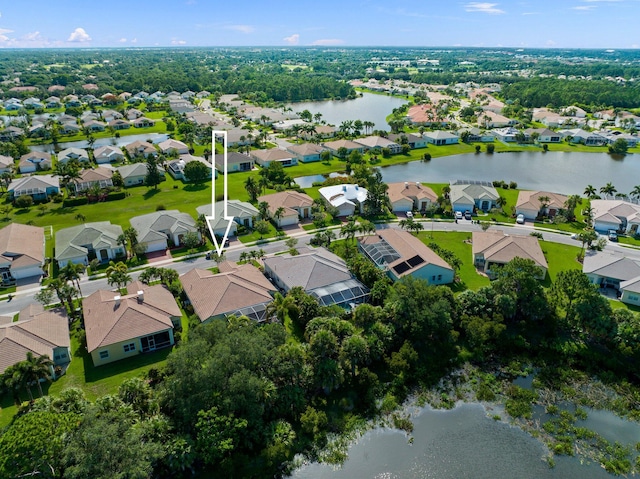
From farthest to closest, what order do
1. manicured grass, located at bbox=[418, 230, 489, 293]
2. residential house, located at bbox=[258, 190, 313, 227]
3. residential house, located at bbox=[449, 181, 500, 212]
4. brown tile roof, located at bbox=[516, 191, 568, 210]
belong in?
residential house, located at bbox=[449, 181, 500, 212] < brown tile roof, located at bbox=[516, 191, 568, 210] < residential house, located at bbox=[258, 190, 313, 227] < manicured grass, located at bbox=[418, 230, 489, 293]

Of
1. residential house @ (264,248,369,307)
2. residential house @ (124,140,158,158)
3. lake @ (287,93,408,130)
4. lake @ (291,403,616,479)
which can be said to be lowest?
lake @ (291,403,616,479)

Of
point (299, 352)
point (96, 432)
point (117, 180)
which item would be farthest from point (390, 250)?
point (117, 180)

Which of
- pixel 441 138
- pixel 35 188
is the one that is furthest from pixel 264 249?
pixel 441 138

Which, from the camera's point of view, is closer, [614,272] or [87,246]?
[614,272]

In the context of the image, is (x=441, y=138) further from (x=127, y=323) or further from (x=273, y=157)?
(x=127, y=323)

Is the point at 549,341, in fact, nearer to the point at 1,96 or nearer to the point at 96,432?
the point at 96,432

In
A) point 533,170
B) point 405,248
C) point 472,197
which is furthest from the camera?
point 533,170

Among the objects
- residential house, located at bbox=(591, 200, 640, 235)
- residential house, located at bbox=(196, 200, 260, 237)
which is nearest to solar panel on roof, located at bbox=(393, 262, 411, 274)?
residential house, located at bbox=(196, 200, 260, 237)

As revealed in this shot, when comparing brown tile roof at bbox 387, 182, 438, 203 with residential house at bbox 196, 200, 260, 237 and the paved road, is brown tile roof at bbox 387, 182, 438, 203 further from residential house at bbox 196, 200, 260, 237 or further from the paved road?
residential house at bbox 196, 200, 260, 237
